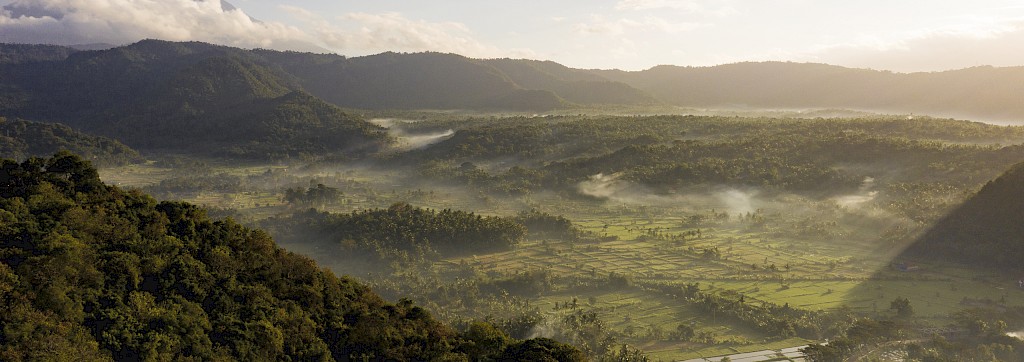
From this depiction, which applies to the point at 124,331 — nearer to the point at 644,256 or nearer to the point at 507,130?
the point at 644,256

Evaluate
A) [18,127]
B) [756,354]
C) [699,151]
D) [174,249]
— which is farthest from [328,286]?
[18,127]

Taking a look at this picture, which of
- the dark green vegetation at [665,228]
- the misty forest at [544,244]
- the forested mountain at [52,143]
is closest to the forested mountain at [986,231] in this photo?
the misty forest at [544,244]

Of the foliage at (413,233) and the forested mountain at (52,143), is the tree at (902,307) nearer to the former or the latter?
the foliage at (413,233)

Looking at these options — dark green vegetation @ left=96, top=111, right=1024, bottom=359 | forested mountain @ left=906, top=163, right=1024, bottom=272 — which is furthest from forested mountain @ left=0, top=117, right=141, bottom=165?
forested mountain @ left=906, top=163, right=1024, bottom=272

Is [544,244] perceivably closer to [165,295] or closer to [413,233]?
[413,233]

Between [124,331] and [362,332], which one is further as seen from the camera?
[362,332]

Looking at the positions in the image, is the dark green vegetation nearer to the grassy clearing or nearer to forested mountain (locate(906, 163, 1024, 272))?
the grassy clearing
